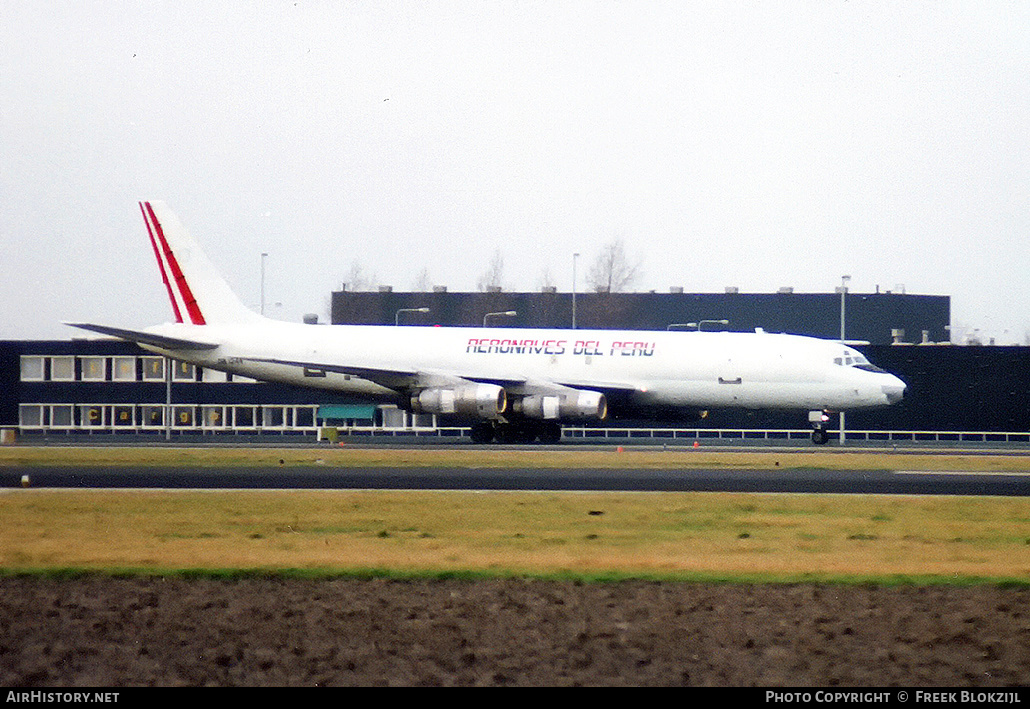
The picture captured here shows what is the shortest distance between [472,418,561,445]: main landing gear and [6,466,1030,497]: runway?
58.9 ft

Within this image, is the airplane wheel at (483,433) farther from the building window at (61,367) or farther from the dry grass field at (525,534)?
the building window at (61,367)

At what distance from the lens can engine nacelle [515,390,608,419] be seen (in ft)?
164

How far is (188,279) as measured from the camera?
56719 millimetres

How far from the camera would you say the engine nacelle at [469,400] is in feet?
165

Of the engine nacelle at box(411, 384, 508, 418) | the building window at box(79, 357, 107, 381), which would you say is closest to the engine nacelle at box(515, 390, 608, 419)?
the engine nacelle at box(411, 384, 508, 418)

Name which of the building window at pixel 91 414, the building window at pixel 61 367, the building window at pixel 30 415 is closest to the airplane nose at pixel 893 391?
the building window at pixel 91 414

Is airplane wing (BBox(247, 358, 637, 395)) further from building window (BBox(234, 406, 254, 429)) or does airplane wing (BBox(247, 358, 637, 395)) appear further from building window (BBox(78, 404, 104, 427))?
building window (BBox(78, 404, 104, 427))

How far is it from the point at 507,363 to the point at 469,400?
3708 mm

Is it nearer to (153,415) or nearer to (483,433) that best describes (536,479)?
(483,433)

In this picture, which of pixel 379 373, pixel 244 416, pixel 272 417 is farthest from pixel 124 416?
pixel 379 373

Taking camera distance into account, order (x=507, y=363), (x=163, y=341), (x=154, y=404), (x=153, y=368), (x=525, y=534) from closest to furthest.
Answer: (x=525, y=534) < (x=507, y=363) < (x=163, y=341) < (x=154, y=404) < (x=153, y=368)

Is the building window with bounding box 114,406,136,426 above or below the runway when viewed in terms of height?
above

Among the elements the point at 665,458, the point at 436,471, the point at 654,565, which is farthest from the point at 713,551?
the point at 665,458

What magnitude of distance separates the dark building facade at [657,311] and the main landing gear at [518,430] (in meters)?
43.4
